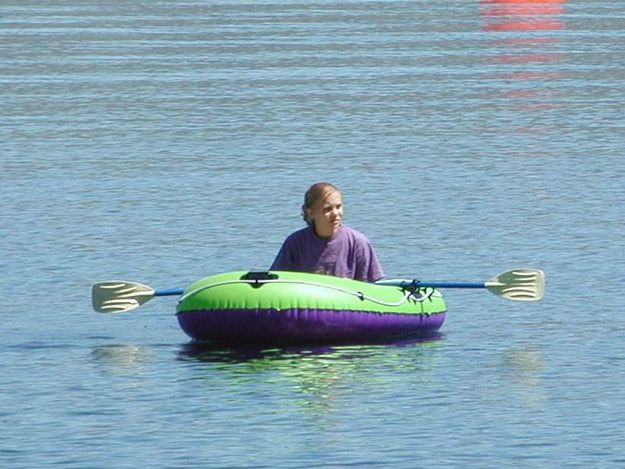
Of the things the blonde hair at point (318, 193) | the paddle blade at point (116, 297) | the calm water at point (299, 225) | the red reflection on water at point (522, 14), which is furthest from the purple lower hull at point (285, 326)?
the red reflection on water at point (522, 14)

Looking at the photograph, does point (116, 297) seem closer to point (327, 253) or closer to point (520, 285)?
point (327, 253)

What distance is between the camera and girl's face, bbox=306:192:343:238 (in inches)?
683

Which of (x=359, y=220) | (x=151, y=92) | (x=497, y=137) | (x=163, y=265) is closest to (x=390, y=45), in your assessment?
(x=151, y=92)

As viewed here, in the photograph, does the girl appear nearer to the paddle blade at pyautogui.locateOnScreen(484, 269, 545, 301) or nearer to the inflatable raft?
the inflatable raft

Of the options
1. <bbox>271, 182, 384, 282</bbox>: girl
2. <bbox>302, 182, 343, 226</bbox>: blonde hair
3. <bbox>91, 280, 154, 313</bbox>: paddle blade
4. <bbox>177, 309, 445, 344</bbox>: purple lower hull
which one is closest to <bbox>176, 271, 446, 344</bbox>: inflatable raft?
<bbox>177, 309, 445, 344</bbox>: purple lower hull

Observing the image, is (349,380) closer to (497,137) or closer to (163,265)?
(163,265)

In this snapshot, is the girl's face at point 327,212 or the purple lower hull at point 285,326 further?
the girl's face at point 327,212

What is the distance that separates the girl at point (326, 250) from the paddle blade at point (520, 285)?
Result: 1.07 meters

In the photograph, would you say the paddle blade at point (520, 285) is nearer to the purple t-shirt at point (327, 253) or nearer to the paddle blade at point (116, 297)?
the purple t-shirt at point (327, 253)

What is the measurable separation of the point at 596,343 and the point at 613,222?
19.8ft

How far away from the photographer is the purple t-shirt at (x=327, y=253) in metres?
17.6

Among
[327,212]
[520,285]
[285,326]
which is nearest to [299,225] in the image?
[520,285]

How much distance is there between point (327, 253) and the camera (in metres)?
17.6

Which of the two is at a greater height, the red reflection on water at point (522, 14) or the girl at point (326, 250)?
the red reflection on water at point (522, 14)
